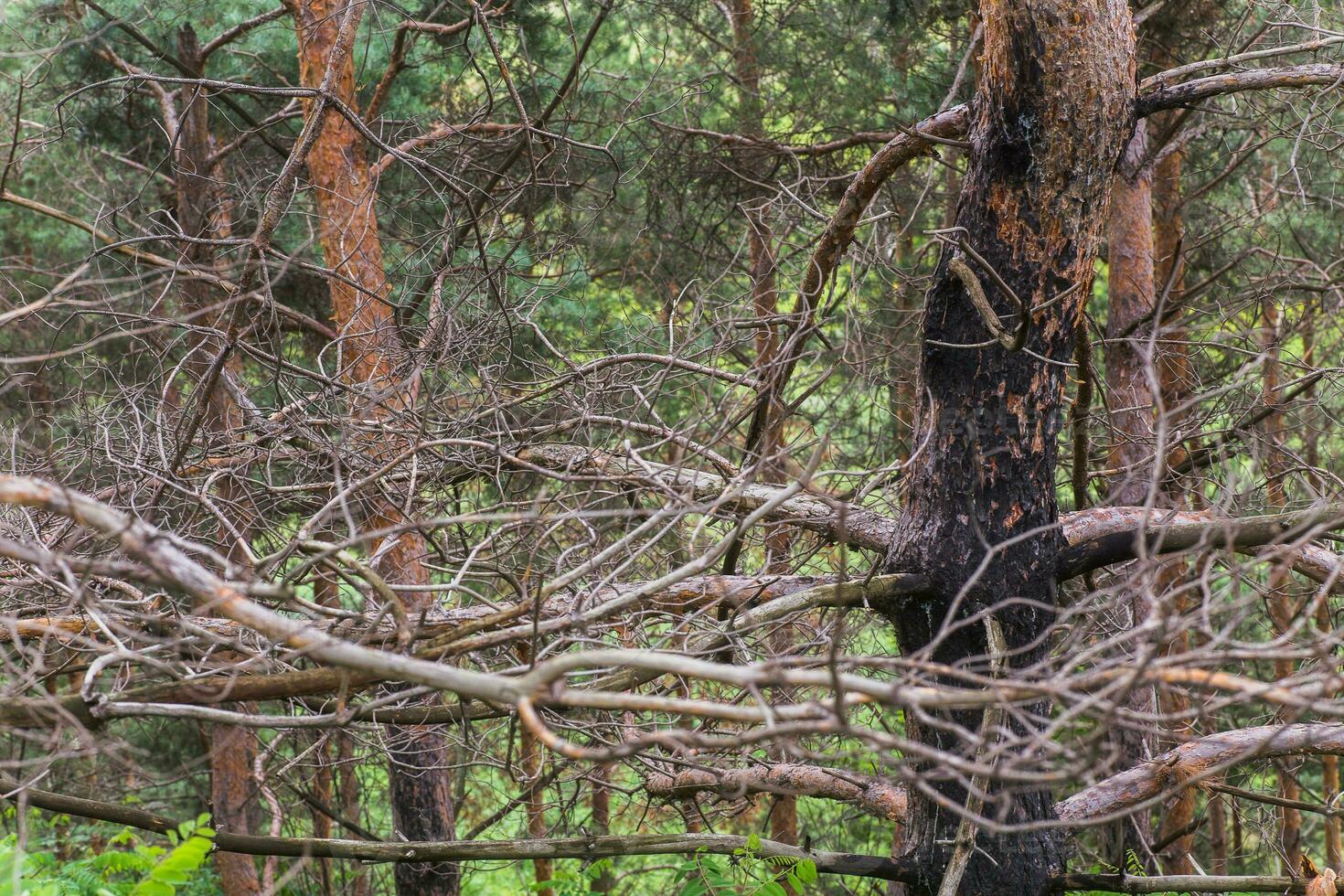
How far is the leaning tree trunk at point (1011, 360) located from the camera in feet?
13.2

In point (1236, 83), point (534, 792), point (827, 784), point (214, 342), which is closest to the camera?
point (1236, 83)

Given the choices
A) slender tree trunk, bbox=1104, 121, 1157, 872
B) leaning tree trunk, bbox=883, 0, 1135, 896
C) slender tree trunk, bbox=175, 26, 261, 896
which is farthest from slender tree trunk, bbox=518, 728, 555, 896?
slender tree trunk, bbox=1104, 121, 1157, 872

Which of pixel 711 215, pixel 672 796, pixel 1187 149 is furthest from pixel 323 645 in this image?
pixel 1187 149

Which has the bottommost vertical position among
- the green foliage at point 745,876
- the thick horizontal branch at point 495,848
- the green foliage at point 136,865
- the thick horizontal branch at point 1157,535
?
the green foliage at point 745,876

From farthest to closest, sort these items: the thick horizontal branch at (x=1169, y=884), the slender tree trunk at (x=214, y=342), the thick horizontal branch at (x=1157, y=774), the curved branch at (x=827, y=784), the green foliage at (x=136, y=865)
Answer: the slender tree trunk at (x=214, y=342), the curved branch at (x=827, y=784), the thick horizontal branch at (x=1157, y=774), the thick horizontal branch at (x=1169, y=884), the green foliage at (x=136, y=865)

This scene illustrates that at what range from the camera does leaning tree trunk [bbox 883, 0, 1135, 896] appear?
402 cm

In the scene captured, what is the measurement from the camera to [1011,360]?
14.1 feet

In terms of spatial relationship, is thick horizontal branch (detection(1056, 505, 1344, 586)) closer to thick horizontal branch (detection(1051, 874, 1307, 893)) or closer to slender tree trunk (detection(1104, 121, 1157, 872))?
thick horizontal branch (detection(1051, 874, 1307, 893))

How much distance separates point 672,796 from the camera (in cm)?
585

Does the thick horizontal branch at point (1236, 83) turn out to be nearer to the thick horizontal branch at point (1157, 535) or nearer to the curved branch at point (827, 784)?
the thick horizontal branch at point (1157, 535)

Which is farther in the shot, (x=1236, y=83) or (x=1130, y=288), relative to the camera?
(x=1130, y=288)

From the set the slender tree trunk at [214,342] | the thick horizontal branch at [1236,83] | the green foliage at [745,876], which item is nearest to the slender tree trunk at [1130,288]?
the thick horizontal branch at [1236,83]

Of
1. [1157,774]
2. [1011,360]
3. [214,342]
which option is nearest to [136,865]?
[1011,360]

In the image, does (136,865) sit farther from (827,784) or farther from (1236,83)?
(1236,83)
